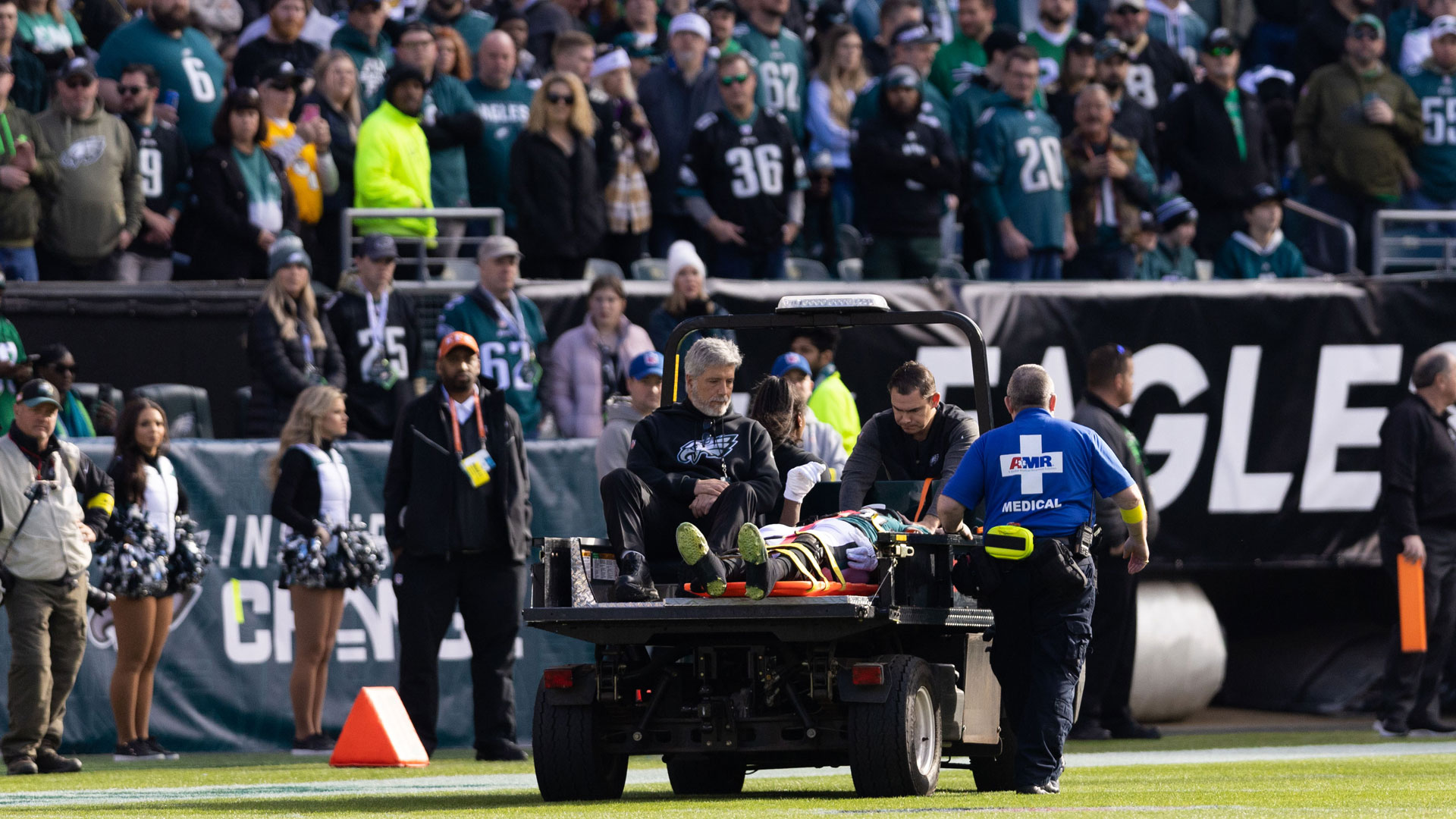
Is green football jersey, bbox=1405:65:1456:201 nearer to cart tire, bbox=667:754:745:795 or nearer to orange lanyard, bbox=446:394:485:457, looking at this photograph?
orange lanyard, bbox=446:394:485:457

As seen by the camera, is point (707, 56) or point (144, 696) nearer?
point (144, 696)

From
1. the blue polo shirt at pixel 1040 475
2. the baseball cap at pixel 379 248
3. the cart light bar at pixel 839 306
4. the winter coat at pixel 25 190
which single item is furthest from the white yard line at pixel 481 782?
the winter coat at pixel 25 190

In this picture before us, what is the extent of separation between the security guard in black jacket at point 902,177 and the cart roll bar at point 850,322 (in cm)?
635

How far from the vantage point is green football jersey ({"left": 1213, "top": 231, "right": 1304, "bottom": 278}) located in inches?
685

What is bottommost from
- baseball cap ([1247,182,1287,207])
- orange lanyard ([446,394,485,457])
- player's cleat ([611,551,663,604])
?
player's cleat ([611,551,663,604])

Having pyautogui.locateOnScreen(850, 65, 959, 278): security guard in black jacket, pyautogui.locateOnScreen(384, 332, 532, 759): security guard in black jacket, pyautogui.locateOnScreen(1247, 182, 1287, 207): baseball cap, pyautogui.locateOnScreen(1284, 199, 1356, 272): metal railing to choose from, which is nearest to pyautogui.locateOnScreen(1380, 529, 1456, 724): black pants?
pyautogui.locateOnScreen(1284, 199, 1356, 272): metal railing

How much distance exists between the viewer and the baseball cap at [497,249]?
14102 mm

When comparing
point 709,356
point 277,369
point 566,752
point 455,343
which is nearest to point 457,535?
point 455,343

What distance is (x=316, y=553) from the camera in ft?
42.3

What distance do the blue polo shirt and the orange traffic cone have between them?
13.1 feet

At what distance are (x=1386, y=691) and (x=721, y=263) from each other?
5.80m

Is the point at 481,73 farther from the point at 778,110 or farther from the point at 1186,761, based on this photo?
the point at 1186,761

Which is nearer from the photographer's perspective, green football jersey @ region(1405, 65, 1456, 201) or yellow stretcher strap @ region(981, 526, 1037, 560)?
yellow stretcher strap @ region(981, 526, 1037, 560)

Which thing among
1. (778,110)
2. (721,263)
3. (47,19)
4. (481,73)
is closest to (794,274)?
(721,263)
